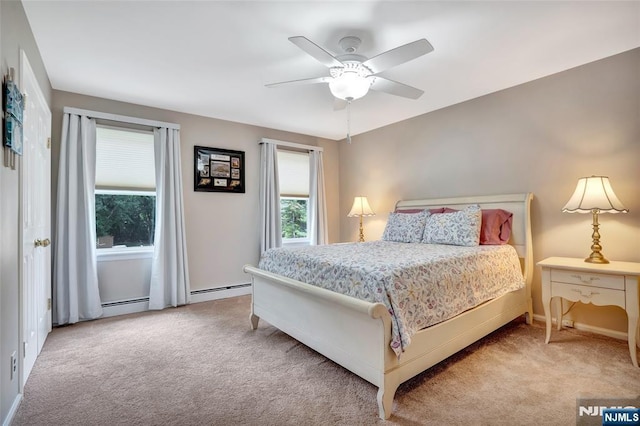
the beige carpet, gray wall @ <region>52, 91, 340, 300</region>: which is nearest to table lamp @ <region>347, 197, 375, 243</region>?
gray wall @ <region>52, 91, 340, 300</region>

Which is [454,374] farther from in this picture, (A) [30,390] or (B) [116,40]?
(B) [116,40]

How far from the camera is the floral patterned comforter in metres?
1.84

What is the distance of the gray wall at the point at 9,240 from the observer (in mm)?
1571

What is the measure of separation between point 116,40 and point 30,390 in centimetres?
250

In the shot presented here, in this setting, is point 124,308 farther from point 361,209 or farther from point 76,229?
point 361,209

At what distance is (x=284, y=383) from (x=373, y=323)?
2.57 feet

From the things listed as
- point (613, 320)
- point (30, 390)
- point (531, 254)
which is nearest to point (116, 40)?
point (30, 390)

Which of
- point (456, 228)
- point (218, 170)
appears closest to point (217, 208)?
point (218, 170)

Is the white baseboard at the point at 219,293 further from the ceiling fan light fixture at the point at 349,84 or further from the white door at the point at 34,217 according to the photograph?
the ceiling fan light fixture at the point at 349,84

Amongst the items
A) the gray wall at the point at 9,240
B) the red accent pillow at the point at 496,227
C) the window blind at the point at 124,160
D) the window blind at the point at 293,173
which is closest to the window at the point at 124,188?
the window blind at the point at 124,160

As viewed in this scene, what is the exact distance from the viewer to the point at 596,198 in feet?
8.11

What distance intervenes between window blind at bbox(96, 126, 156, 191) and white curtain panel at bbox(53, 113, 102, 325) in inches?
4.7

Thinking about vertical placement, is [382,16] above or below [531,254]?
above

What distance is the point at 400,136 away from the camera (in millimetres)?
4488
